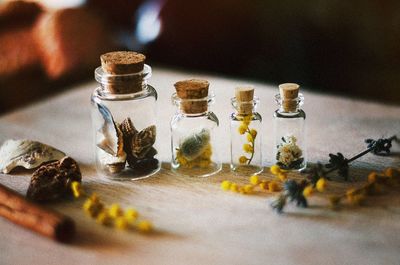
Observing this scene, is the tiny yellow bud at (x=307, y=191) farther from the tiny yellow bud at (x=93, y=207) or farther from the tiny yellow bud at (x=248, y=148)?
the tiny yellow bud at (x=93, y=207)

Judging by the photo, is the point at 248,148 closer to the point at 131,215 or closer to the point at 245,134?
the point at 245,134

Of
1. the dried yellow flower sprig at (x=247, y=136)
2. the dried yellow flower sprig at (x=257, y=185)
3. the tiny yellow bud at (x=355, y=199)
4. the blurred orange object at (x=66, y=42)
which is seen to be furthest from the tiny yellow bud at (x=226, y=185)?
the blurred orange object at (x=66, y=42)

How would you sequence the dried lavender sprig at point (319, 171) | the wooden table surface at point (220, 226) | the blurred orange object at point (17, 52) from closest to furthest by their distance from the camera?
the wooden table surface at point (220, 226) → the dried lavender sprig at point (319, 171) → the blurred orange object at point (17, 52)

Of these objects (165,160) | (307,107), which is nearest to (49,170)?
(165,160)

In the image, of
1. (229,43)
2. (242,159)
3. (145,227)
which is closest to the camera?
(145,227)

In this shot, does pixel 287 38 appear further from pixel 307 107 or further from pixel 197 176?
pixel 197 176

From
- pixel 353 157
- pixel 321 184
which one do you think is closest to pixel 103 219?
pixel 321 184
